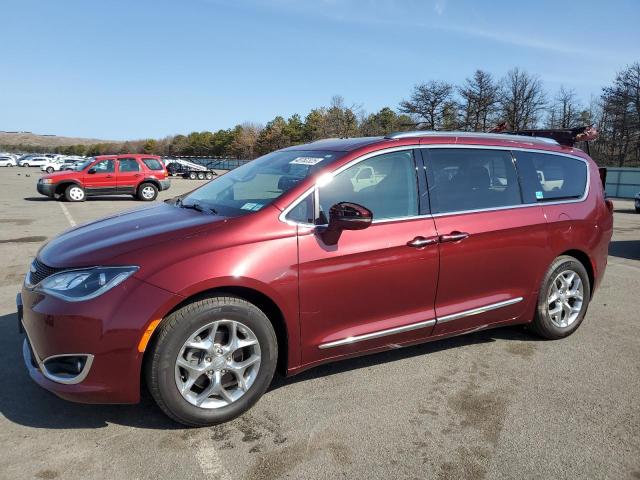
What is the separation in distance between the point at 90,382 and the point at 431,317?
230 centimetres

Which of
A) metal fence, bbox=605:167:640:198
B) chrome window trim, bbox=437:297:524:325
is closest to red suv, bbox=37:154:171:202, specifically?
chrome window trim, bbox=437:297:524:325

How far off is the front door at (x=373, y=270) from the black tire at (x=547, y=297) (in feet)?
4.27

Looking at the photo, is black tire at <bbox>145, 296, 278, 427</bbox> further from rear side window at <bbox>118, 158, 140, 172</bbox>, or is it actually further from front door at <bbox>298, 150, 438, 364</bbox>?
rear side window at <bbox>118, 158, 140, 172</bbox>

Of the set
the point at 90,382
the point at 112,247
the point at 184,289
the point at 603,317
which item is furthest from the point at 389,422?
the point at 603,317

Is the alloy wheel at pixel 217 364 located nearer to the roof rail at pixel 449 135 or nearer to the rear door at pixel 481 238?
the rear door at pixel 481 238

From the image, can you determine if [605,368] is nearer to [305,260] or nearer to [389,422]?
[389,422]

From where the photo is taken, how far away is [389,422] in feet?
10.1

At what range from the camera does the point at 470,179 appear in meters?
3.94

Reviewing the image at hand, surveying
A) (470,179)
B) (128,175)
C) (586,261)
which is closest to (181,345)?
(470,179)

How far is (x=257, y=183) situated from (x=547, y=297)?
2.72 meters

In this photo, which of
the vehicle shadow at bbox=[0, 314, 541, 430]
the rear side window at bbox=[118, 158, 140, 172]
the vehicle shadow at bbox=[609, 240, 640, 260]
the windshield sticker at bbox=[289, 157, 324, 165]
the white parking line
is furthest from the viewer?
the rear side window at bbox=[118, 158, 140, 172]

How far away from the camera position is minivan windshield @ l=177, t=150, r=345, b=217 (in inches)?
134

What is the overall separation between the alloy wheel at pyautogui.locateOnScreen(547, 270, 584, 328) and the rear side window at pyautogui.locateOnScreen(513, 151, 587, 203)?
730 mm

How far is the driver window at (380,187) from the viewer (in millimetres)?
3404
